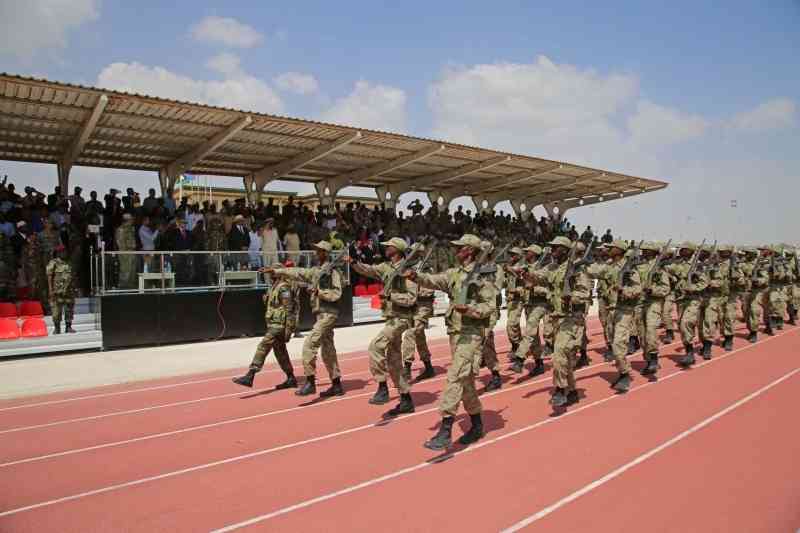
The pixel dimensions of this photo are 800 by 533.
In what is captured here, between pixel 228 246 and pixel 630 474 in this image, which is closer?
pixel 630 474

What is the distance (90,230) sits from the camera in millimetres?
13078

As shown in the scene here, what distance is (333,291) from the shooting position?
7.87 meters

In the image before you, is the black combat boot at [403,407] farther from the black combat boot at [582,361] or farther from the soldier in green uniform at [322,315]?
the black combat boot at [582,361]

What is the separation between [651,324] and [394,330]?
14.2ft

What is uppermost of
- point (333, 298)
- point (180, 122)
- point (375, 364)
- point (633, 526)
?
point (180, 122)

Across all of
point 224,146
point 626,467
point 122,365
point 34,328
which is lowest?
point 626,467

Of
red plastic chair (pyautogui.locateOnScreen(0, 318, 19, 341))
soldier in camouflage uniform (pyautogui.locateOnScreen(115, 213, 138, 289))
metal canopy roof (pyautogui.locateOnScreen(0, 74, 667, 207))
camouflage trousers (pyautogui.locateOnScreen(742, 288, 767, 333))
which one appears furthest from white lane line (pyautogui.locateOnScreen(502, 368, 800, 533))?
metal canopy roof (pyautogui.locateOnScreen(0, 74, 667, 207))

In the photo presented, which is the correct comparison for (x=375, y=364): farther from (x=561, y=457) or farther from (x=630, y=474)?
(x=630, y=474)

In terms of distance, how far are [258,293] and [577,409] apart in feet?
29.0

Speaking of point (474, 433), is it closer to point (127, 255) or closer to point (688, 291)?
point (688, 291)

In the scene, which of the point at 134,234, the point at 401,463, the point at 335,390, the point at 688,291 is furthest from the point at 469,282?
the point at 134,234

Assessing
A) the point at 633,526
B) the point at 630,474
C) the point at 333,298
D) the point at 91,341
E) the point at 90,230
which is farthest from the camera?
the point at 90,230

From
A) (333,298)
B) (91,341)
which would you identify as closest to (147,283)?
(91,341)

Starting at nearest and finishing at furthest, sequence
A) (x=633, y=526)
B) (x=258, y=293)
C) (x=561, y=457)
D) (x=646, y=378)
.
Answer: (x=633, y=526) → (x=561, y=457) → (x=646, y=378) → (x=258, y=293)
